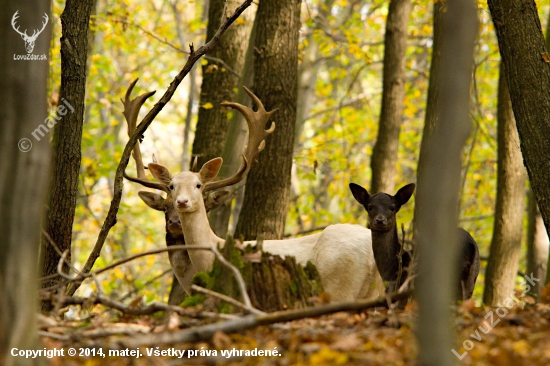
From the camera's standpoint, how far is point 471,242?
7520 millimetres

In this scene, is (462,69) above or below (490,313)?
above

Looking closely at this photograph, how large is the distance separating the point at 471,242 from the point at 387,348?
352cm

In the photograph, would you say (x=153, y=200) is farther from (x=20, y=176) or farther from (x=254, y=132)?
(x=20, y=176)

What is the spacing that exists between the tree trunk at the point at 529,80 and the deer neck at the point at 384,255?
1.76 meters

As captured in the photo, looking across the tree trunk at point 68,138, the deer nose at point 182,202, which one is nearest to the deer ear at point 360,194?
the deer nose at point 182,202

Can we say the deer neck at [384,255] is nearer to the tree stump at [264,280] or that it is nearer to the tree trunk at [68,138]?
the tree stump at [264,280]

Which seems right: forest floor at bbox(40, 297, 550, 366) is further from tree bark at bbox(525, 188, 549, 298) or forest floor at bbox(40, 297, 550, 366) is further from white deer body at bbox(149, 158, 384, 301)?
tree bark at bbox(525, 188, 549, 298)

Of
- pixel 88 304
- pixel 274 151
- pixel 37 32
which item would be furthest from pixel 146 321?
pixel 274 151

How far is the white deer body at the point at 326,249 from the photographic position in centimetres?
780

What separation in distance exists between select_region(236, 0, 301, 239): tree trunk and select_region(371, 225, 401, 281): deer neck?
2108mm

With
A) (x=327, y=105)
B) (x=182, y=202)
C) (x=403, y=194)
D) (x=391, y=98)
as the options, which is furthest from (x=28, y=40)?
(x=327, y=105)

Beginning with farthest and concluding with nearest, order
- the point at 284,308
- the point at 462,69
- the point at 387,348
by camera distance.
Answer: the point at 284,308
the point at 387,348
the point at 462,69

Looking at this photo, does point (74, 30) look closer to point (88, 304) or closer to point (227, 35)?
point (88, 304)

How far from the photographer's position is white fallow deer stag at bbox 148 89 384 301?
7.81m
